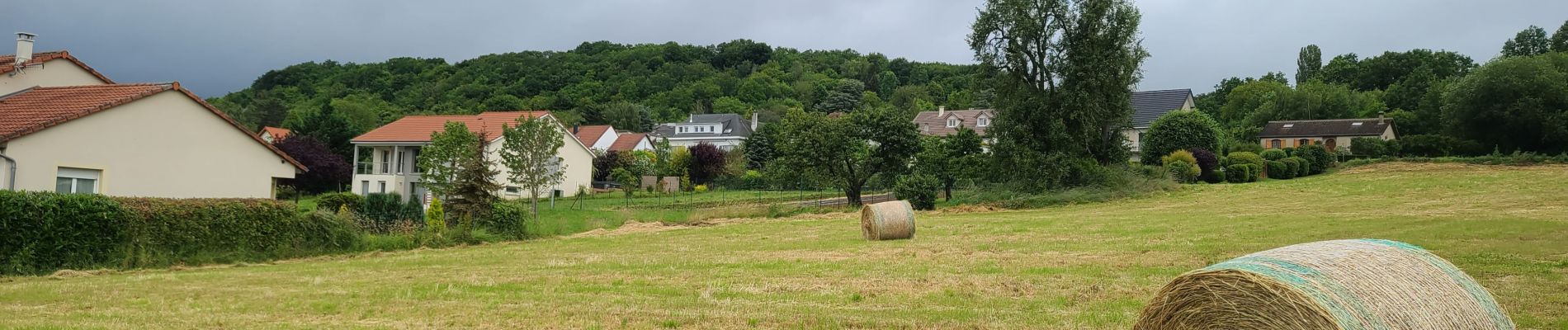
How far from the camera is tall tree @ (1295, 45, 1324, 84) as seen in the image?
440 ft

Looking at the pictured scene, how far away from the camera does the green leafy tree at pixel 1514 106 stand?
182ft

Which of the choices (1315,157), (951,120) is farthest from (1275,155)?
(951,120)

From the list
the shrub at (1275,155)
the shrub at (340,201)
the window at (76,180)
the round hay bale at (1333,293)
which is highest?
the shrub at (1275,155)

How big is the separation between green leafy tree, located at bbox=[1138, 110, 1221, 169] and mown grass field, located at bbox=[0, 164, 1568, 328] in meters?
29.2

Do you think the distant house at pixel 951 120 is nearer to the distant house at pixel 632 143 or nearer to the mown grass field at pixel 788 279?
the distant house at pixel 632 143

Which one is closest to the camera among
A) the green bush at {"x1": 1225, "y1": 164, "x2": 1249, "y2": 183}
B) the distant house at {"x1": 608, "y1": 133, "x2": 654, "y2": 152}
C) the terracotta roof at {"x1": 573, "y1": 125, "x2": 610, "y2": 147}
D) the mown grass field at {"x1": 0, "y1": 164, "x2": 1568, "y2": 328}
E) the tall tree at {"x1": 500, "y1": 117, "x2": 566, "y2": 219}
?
the mown grass field at {"x1": 0, "y1": 164, "x2": 1568, "y2": 328}

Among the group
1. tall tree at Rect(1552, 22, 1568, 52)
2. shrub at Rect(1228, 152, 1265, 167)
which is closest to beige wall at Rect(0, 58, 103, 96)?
shrub at Rect(1228, 152, 1265, 167)

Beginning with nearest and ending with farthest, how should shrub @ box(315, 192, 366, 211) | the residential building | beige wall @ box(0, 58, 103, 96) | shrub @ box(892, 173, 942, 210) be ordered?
1. beige wall @ box(0, 58, 103, 96)
2. shrub @ box(315, 192, 366, 211)
3. shrub @ box(892, 173, 942, 210)
4. the residential building

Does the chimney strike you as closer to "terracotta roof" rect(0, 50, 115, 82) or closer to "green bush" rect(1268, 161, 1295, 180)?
"terracotta roof" rect(0, 50, 115, 82)

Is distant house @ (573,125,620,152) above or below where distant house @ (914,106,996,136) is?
below

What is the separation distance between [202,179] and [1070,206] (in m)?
30.5

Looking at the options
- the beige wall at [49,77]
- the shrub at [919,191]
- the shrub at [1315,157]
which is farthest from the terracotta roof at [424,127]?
the shrub at [1315,157]

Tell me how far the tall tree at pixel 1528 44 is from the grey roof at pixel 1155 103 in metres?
48.9

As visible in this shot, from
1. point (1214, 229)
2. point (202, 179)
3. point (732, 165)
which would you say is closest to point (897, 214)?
point (1214, 229)
